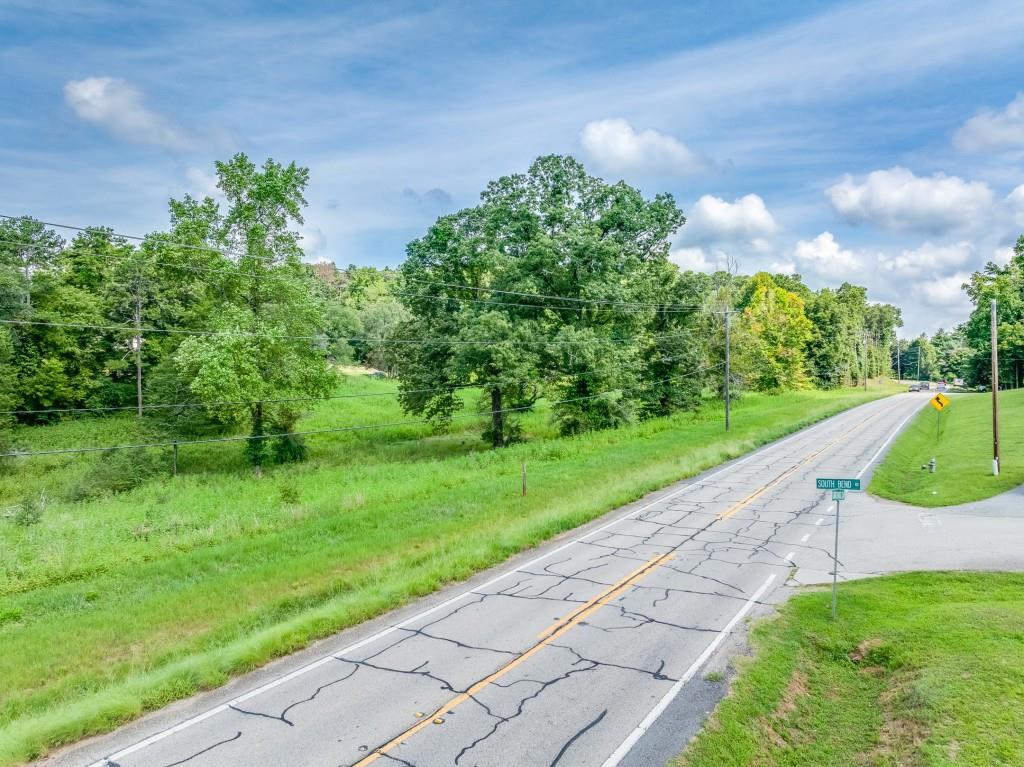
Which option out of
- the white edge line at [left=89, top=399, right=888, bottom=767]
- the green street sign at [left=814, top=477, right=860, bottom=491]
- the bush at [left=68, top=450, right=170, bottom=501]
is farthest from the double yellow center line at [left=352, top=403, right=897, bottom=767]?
the bush at [left=68, top=450, right=170, bottom=501]

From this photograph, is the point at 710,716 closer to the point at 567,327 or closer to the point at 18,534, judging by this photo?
the point at 18,534

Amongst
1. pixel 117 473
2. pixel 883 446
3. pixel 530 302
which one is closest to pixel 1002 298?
pixel 883 446

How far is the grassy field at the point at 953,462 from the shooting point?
71.1 feet

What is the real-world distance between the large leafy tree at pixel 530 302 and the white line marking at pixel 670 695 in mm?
22539

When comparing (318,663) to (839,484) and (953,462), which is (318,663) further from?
(953,462)

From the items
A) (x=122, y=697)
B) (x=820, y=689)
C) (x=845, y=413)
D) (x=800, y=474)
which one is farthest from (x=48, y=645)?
(x=845, y=413)

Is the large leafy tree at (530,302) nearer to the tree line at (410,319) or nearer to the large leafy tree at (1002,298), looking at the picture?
the tree line at (410,319)

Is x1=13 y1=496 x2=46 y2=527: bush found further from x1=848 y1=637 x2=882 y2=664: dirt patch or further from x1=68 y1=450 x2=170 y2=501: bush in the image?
x1=848 y1=637 x2=882 y2=664: dirt patch

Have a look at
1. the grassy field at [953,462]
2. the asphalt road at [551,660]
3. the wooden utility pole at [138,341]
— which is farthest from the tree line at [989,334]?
the wooden utility pole at [138,341]

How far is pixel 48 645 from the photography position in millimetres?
10344

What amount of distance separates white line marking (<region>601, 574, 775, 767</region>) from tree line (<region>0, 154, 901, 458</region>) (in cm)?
1889

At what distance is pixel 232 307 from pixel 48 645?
21552mm

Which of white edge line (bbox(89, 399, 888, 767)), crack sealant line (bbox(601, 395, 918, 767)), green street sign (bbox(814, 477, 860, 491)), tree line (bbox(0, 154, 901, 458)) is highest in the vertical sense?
tree line (bbox(0, 154, 901, 458))

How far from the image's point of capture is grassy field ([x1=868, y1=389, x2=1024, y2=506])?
21.7 m
